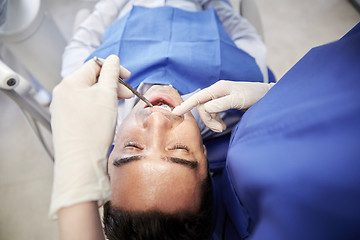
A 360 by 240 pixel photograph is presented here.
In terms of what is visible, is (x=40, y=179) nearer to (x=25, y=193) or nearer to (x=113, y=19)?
(x=25, y=193)

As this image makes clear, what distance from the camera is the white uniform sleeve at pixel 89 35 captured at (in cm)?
112

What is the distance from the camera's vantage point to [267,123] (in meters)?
0.47

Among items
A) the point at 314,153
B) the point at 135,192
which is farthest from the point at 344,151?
the point at 135,192

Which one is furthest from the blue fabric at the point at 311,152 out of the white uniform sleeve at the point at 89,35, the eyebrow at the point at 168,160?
the white uniform sleeve at the point at 89,35

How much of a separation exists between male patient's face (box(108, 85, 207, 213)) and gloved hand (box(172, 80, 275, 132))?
0.07m

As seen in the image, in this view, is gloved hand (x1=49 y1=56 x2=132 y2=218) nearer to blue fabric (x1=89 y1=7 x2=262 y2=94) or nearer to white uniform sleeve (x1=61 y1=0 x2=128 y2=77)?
blue fabric (x1=89 y1=7 x2=262 y2=94)

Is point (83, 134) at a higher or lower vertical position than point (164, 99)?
higher

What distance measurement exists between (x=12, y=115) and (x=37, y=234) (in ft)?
3.25

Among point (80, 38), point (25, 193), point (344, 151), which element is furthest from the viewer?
point (25, 193)

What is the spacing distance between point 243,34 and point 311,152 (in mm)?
945

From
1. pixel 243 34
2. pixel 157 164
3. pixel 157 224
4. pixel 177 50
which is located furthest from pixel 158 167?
pixel 243 34

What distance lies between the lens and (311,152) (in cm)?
37

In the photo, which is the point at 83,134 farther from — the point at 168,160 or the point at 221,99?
the point at 221,99

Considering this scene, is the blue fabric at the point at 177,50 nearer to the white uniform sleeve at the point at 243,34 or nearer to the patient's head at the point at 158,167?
the white uniform sleeve at the point at 243,34
